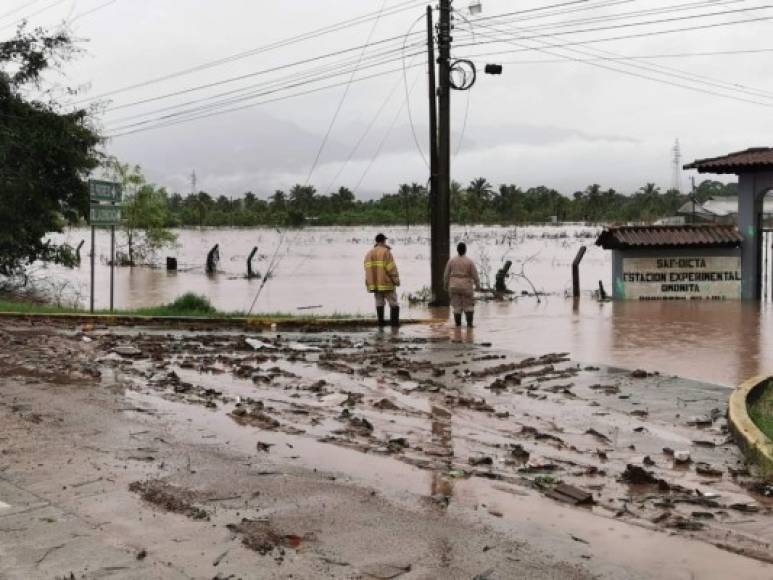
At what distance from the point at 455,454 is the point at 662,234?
54.2ft

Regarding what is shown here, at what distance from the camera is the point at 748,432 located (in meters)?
7.15

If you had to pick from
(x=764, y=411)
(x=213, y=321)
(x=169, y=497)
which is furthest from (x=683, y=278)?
(x=169, y=497)

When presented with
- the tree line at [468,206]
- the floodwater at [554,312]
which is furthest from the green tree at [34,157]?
the tree line at [468,206]

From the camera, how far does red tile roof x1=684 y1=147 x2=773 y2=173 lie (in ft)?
67.5

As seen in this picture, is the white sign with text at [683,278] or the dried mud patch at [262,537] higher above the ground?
the white sign with text at [683,278]

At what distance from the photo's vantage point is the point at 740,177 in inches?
837

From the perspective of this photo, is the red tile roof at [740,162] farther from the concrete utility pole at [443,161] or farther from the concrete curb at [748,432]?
the concrete curb at [748,432]

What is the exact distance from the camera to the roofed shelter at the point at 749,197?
20.9 meters

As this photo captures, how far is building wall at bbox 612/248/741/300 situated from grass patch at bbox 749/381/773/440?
1252 cm

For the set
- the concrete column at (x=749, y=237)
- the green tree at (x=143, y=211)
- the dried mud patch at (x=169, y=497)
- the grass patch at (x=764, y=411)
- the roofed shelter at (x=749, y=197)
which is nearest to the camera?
the dried mud patch at (x=169, y=497)

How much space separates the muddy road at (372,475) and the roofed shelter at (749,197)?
471 inches

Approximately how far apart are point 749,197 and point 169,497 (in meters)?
19.1

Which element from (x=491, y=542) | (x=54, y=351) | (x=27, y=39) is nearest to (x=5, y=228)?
(x=27, y=39)

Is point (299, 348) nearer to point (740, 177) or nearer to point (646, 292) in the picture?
point (646, 292)
